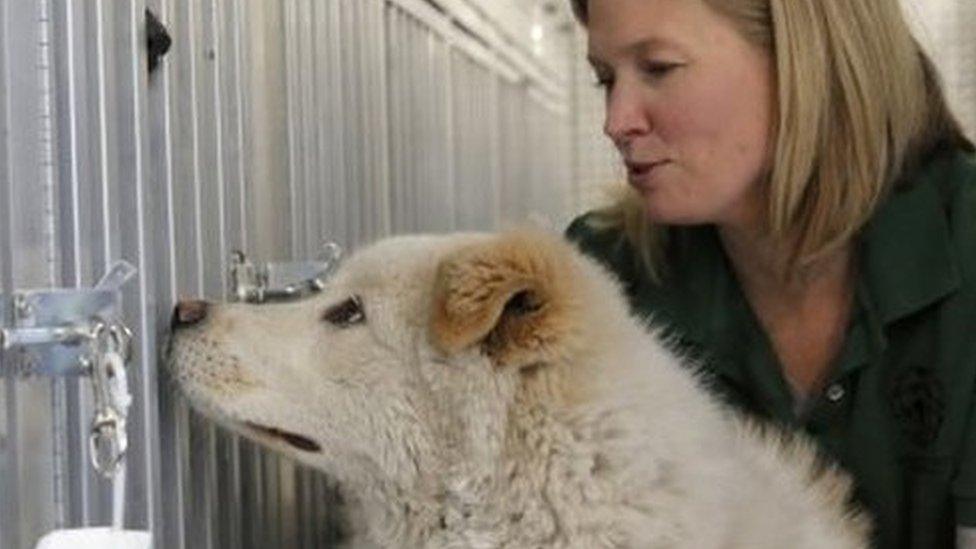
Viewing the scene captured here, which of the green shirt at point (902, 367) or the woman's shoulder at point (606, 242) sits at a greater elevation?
the woman's shoulder at point (606, 242)

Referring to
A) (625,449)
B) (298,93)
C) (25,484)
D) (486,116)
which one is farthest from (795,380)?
(486,116)

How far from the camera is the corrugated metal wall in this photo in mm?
1212

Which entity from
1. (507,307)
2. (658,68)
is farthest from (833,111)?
(507,307)

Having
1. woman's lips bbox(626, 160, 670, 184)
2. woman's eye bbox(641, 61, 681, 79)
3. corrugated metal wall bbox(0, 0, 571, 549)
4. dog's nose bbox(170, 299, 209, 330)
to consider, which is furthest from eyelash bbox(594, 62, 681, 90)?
dog's nose bbox(170, 299, 209, 330)

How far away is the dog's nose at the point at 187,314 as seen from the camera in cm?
148

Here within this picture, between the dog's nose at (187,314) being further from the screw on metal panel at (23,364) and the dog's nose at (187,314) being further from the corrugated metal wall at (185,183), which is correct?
the screw on metal panel at (23,364)

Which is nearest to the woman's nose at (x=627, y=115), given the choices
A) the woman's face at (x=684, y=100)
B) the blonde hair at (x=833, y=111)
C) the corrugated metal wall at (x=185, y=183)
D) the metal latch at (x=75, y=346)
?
the woman's face at (x=684, y=100)

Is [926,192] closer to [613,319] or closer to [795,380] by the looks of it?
Answer: [795,380]

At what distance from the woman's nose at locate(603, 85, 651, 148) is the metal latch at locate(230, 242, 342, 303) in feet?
1.33

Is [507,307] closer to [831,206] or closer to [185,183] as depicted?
[185,183]

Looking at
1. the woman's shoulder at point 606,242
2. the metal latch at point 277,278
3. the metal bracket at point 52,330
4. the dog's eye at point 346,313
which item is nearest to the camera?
the metal bracket at point 52,330

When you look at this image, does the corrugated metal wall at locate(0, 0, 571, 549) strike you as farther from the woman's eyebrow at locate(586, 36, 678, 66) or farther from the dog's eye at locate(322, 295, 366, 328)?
the woman's eyebrow at locate(586, 36, 678, 66)

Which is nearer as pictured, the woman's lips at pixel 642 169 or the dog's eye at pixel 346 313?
the dog's eye at pixel 346 313

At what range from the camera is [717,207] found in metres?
1.93
